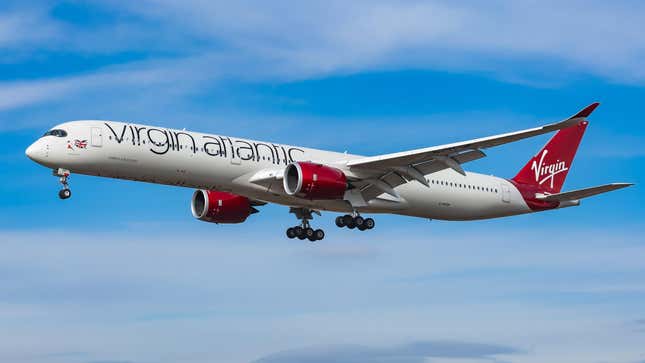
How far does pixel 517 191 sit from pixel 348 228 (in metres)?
10.3

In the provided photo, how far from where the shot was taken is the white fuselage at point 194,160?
4412 cm

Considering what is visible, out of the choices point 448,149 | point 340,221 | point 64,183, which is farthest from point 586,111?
point 64,183

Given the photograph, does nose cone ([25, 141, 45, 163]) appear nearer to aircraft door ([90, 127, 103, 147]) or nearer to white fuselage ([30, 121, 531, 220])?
white fuselage ([30, 121, 531, 220])

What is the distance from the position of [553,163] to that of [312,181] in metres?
17.8

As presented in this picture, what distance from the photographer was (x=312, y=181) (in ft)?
150

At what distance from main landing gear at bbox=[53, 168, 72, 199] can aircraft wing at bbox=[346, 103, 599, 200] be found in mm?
12008

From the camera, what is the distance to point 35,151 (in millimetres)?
44094

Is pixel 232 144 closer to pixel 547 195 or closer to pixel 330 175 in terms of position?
pixel 330 175

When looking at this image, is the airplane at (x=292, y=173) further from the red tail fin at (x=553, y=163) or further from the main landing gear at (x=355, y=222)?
the red tail fin at (x=553, y=163)

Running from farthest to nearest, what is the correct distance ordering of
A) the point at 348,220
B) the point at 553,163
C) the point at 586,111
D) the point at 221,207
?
the point at 553,163
the point at 221,207
the point at 348,220
the point at 586,111

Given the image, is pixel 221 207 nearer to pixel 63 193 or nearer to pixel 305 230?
pixel 305 230

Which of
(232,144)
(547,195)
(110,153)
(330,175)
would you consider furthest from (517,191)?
(110,153)

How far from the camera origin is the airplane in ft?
145

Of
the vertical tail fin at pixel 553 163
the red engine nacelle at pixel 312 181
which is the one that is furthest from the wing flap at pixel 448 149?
the vertical tail fin at pixel 553 163
